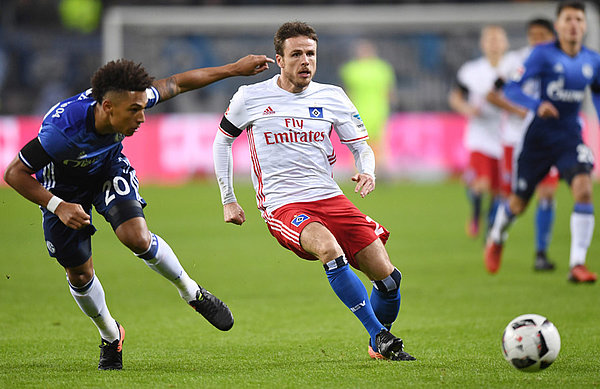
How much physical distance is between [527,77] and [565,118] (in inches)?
21.7

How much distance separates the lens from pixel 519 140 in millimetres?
9578

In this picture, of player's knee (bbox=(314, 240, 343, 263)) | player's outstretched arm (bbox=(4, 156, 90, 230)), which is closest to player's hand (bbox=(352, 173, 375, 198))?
player's knee (bbox=(314, 240, 343, 263))

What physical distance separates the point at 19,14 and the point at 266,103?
20.7 m

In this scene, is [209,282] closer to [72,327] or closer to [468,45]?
[72,327]

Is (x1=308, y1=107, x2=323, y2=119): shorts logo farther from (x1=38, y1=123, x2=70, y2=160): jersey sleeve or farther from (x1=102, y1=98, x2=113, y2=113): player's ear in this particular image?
(x1=38, y1=123, x2=70, y2=160): jersey sleeve

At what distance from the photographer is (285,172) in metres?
6.14

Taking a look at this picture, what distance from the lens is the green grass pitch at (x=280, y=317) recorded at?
5.42m

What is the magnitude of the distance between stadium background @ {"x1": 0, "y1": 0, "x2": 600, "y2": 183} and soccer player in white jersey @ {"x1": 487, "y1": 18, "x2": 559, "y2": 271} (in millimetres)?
8324

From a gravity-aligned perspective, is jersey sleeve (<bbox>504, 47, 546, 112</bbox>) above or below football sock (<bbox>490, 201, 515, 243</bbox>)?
above

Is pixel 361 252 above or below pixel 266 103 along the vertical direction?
below

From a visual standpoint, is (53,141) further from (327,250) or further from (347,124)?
(347,124)

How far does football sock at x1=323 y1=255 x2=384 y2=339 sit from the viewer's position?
5621mm

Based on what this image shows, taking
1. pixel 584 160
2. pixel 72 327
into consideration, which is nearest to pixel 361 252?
pixel 72 327

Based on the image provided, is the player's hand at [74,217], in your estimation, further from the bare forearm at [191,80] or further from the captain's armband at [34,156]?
the bare forearm at [191,80]
